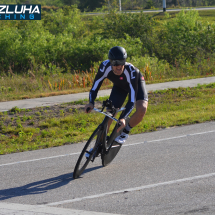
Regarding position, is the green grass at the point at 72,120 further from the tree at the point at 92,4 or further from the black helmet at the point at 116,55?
the tree at the point at 92,4

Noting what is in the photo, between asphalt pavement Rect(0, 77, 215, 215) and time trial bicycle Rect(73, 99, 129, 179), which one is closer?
asphalt pavement Rect(0, 77, 215, 215)

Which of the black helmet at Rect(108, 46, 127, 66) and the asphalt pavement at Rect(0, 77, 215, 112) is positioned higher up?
the black helmet at Rect(108, 46, 127, 66)

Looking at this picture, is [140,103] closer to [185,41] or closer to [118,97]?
[118,97]

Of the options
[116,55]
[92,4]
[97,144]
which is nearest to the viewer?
[116,55]

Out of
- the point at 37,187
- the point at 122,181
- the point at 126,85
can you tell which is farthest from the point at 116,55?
the point at 37,187

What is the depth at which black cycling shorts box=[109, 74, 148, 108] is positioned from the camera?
5.54m

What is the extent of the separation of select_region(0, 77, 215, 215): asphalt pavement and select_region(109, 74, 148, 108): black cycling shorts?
116 centimetres

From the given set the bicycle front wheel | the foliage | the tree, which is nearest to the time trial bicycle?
the bicycle front wheel

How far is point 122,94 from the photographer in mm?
5863

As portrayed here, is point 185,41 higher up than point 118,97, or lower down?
higher up

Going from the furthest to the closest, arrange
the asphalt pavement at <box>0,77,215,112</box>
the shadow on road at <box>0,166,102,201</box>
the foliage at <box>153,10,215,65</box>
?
the foliage at <box>153,10,215,65</box> < the asphalt pavement at <box>0,77,215,112</box> < the shadow on road at <box>0,166,102,201</box>

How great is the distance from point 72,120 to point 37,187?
475 cm

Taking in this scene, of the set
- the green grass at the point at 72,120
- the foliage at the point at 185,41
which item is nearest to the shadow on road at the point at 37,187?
the green grass at the point at 72,120

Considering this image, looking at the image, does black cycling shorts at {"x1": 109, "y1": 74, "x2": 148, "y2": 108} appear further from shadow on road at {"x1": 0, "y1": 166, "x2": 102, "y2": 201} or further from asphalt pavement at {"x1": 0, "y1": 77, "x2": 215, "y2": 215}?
shadow on road at {"x1": 0, "y1": 166, "x2": 102, "y2": 201}
